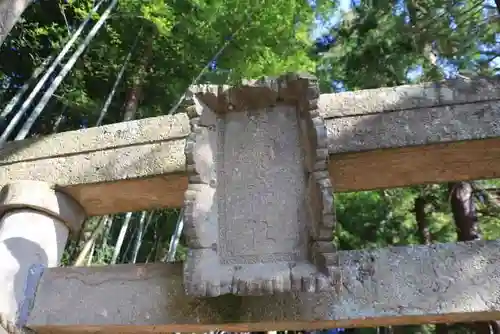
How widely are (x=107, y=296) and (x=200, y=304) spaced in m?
0.56

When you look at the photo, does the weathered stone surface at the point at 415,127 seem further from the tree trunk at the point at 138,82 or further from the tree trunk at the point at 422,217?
the tree trunk at the point at 422,217

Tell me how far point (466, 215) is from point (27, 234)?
215 inches

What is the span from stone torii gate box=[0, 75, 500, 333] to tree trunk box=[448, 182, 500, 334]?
4.00m

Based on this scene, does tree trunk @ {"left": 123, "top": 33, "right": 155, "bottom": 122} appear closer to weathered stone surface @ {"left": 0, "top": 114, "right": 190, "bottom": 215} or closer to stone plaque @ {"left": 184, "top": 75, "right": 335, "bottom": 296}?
weathered stone surface @ {"left": 0, "top": 114, "right": 190, "bottom": 215}

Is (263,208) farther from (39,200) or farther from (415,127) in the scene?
(39,200)

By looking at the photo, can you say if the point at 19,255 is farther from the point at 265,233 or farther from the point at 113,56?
the point at 113,56

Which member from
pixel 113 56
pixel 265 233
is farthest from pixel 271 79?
pixel 113 56

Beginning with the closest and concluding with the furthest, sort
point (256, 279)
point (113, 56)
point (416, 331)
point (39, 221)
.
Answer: point (256, 279) → point (39, 221) → point (113, 56) → point (416, 331)

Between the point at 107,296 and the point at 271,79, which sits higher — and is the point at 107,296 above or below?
below

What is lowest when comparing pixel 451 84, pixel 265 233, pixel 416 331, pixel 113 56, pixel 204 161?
pixel 265 233

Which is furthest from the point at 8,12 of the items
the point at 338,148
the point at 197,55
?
the point at 197,55

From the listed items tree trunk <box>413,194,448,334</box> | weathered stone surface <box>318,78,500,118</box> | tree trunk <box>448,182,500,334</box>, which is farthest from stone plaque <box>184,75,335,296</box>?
tree trunk <box>413,194,448,334</box>

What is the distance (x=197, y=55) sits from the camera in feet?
18.4

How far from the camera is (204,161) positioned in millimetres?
2656
